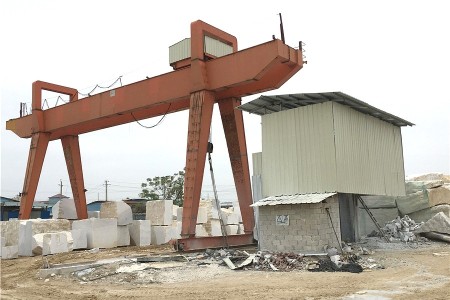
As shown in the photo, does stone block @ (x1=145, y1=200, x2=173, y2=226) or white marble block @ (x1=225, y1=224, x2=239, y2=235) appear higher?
stone block @ (x1=145, y1=200, x2=173, y2=226)

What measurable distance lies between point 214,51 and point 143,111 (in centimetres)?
415

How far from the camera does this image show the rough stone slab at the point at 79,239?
17297 millimetres

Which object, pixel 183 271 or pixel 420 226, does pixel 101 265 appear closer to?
pixel 183 271

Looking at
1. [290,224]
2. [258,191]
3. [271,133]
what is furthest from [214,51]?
[290,224]

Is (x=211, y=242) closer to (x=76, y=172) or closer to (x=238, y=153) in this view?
(x=238, y=153)

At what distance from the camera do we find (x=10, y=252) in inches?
664

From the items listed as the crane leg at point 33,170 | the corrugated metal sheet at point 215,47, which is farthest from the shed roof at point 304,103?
the crane leg at point 33,170

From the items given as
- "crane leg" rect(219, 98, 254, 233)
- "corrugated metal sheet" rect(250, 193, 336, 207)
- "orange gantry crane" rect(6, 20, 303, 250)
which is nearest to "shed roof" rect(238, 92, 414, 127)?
"orange gantry crane" rect(6, 20, 303, 250)

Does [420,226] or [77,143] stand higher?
[77,143]

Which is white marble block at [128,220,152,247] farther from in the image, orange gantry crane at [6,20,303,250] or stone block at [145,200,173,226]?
orange gantry crane at [6,20,303,250]

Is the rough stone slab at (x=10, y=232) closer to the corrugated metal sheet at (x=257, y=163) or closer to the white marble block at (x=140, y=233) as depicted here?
the white marble block at (x=140, y=233)

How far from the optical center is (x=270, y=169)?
14.2m

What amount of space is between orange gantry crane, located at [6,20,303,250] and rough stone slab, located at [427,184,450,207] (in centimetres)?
703

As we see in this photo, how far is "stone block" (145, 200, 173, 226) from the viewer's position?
19984 mm
